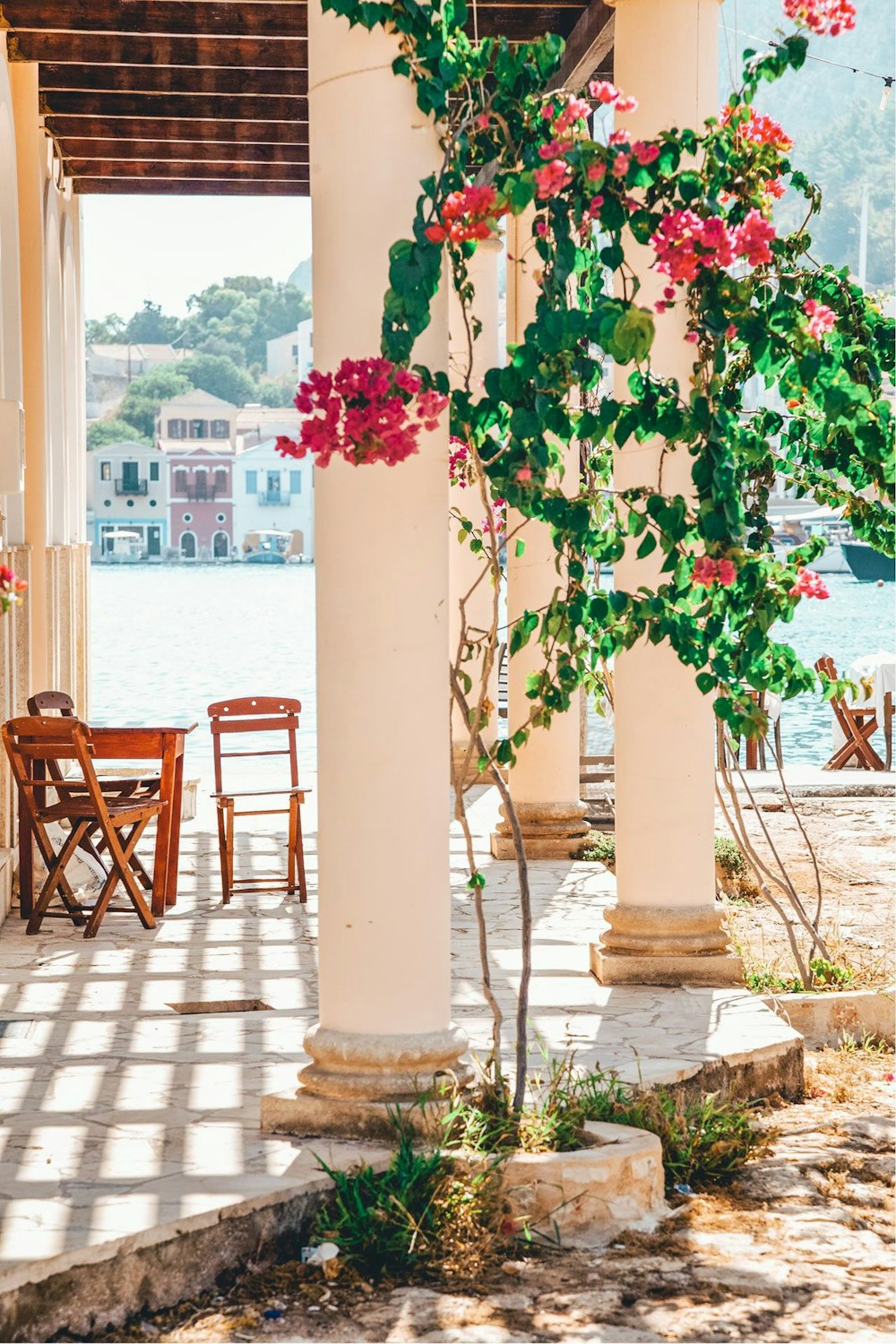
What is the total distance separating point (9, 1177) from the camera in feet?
12.0

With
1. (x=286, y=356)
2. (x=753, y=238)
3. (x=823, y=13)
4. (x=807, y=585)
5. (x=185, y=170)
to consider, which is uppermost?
(x=286, y=356)

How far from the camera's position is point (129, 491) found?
8681 cm

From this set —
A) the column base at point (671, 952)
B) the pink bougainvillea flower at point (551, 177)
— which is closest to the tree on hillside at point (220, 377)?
the column base at point (671, 952)

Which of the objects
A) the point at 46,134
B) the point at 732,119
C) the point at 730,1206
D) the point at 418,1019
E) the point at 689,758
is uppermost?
the point at 46,134

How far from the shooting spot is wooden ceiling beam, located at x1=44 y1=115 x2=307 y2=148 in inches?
387

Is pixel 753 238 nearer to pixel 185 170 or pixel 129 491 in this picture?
pixel 185 170

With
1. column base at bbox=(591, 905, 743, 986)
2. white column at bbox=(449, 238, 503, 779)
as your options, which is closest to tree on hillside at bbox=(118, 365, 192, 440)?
white column at bbox=(449, 238, 503, 779)

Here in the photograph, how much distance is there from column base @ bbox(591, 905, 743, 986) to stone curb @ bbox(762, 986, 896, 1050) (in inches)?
8.4

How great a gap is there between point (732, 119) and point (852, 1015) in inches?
113

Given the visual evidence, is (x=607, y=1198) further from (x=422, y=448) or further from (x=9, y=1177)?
(x=422, y=448)

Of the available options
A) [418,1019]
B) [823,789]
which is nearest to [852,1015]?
[418,1019]

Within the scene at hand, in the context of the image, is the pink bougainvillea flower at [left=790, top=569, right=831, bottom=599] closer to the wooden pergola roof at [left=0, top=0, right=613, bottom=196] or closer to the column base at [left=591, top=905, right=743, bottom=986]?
the column base at [left=591, top=905, right=743, bottom=986]

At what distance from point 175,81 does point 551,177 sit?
6.05m

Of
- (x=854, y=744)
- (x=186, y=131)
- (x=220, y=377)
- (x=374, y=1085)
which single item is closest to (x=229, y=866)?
(x=374, y=1085)
